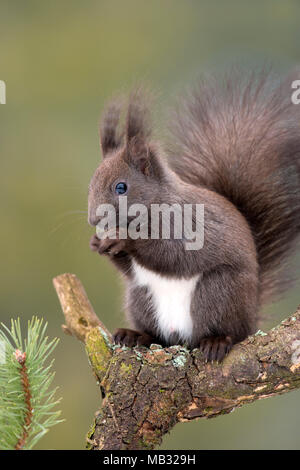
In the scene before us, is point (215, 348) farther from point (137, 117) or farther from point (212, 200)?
point (137, 117)

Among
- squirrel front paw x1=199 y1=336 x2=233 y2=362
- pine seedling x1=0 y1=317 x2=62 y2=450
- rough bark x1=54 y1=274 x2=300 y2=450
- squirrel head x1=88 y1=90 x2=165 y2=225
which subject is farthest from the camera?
squirrel head x1=88 y1=90 x2=165 y2=225

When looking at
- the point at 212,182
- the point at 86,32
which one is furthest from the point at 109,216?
the point at 86,32

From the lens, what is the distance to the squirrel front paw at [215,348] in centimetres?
210

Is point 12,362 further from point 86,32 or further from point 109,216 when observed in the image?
point 86,32

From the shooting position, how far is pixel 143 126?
238 centimetres

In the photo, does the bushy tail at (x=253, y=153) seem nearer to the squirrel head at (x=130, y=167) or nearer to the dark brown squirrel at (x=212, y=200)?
the dark brown squirrel at (x=212, y=200)

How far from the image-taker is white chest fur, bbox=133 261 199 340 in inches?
93.4

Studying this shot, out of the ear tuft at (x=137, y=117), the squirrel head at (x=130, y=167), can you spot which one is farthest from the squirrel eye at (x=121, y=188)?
the ear tuft at (x=137, y=117)

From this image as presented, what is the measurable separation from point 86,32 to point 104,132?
1926 mm
